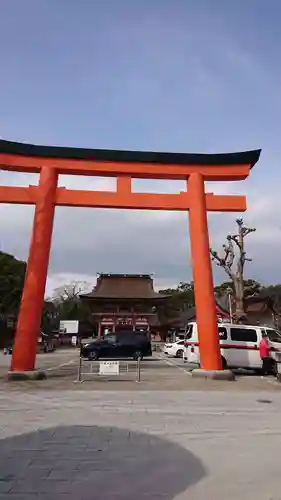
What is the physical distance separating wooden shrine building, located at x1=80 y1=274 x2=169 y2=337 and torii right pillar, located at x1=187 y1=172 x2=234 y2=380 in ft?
93.9

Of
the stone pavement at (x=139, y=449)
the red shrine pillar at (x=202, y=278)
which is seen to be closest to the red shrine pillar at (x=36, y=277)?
the stone pavement at (x=139, y=449)

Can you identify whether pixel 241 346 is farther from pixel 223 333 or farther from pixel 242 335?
pixel 223 333

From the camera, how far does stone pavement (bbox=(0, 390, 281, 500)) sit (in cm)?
433

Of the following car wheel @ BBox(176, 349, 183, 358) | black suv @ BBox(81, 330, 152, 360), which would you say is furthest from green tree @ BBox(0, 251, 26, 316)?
black suv @ BBox(81, 330, 152, 360)

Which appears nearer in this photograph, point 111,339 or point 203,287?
point 203,287

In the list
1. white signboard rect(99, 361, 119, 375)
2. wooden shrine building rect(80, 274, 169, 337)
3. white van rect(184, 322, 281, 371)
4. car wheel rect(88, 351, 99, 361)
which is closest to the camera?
white signboard rect(99, 361, 119, 375)

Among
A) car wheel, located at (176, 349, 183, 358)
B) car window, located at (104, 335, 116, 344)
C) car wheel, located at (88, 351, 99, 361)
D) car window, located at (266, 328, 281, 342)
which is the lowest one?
car wheel, located at (88, 351, 99, 361)

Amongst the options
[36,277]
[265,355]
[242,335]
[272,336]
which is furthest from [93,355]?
[36,277]

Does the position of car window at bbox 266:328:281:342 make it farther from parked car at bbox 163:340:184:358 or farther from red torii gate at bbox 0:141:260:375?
parked car at bbox 163:340:184:358

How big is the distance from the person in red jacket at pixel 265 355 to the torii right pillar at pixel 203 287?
2.48m

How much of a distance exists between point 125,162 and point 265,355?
8.59 meters

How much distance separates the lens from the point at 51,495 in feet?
13.6

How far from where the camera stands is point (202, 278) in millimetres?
14320

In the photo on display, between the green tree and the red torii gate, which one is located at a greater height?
the green tree
